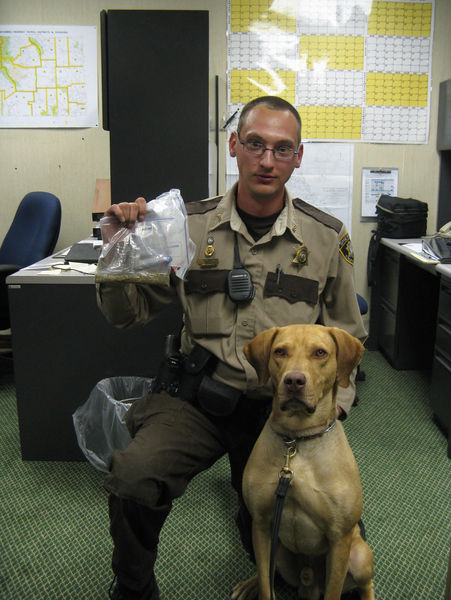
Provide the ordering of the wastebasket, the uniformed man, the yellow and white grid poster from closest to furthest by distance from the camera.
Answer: the uniformed man → the wastebasket → the yellow and white grid poster

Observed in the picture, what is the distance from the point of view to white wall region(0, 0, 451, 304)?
11.2 feet

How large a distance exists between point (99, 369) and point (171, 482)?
0.96m

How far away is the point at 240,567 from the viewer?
1.66m

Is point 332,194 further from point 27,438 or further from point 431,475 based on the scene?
point 27,438

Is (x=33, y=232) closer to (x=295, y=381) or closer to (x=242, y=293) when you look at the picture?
(x=242, y=293)

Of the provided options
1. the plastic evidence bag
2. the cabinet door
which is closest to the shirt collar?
the plastic evidence bag

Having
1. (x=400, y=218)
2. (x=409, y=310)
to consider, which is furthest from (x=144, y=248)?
(x=400, y=218)

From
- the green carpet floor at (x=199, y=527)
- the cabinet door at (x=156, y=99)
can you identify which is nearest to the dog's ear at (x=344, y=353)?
the green carpet floor at (x=199, y=527)

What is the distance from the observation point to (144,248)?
1.29m

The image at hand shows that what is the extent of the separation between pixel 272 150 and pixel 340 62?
2.32m

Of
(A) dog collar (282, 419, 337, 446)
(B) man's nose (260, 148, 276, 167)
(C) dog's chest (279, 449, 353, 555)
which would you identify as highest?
(B) man's nose (260, 148, 276, 167)

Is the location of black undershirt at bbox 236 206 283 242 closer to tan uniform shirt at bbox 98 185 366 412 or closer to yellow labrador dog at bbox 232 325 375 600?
tan uniform shirt at bbox 98 185 366 412

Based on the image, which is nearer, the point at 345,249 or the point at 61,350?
the point at 345,249

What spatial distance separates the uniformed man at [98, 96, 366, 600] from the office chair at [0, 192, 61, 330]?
1.77m
